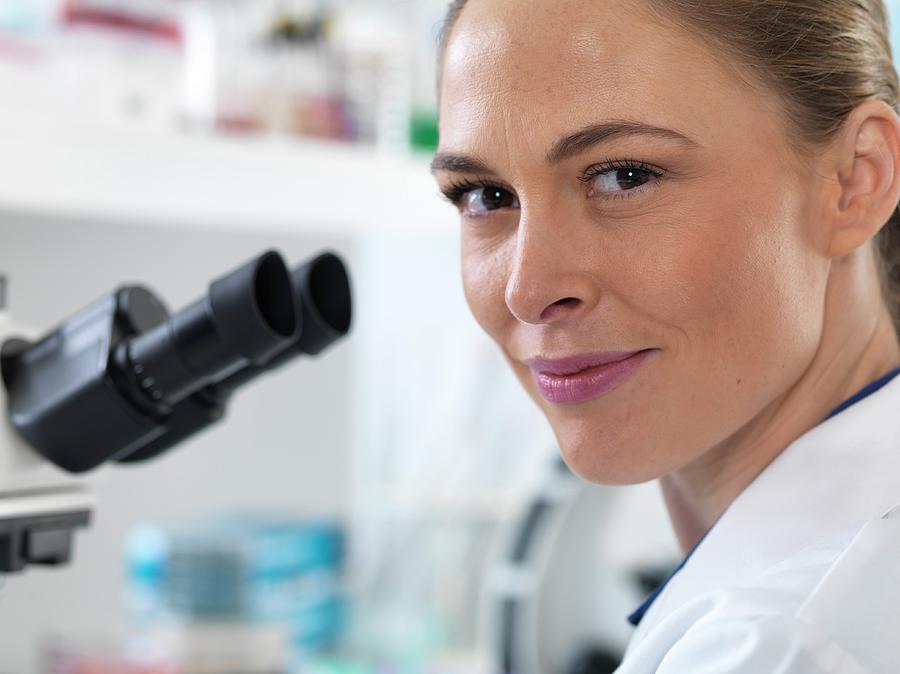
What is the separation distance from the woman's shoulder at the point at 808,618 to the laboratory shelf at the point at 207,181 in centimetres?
92

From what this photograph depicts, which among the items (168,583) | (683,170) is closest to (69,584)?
(168,583)

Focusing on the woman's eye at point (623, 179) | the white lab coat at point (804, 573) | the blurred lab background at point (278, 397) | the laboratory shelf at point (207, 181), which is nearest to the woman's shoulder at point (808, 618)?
the white lab coat at point (804, 573)

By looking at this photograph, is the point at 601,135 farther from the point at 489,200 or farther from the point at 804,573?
the point at 804,573

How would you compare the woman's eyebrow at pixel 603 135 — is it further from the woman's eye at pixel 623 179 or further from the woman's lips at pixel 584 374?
the woman's lips at pixel 584 374

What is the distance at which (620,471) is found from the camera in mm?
715

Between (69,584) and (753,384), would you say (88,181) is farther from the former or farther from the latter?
(753,384)

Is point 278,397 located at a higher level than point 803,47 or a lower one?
lower

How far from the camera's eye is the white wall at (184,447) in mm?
1435

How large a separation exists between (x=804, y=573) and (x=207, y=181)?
113cm

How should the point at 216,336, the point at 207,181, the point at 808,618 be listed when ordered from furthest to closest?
the point at 207,181 < the point at 216,336 < the point at 808,618

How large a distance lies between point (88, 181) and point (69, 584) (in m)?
0.59

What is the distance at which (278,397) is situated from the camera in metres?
1.81

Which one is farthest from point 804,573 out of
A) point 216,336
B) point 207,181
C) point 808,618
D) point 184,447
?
point 184,447

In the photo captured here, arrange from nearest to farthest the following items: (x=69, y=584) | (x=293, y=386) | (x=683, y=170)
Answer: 1. (x=683, y=170)
2. (x=69, y=584)
3. (x=293, y=386)
